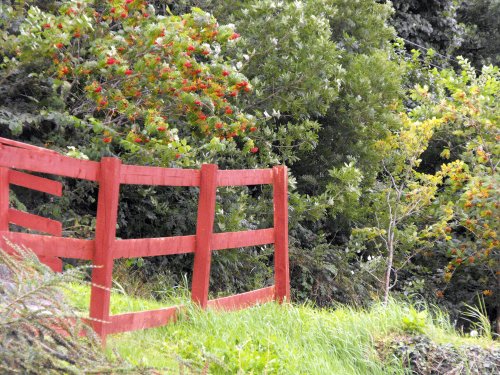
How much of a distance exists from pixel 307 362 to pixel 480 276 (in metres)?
7.97

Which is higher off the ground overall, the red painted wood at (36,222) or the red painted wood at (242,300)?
the red painted wood at (36,222)

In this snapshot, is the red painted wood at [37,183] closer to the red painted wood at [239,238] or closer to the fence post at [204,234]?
the fence post at [204,234]

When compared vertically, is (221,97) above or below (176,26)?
below

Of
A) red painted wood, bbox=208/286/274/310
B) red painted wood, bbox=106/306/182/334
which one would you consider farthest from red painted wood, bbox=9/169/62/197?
red painted wood, bbox=208/286/274/310

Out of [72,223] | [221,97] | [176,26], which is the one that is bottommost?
Answer: [72,223]

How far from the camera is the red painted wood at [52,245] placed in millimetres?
4980

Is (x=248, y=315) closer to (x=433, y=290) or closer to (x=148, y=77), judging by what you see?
(x=148, y=77)

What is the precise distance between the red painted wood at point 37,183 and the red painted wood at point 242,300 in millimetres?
1532

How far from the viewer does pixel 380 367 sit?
19.6 ft

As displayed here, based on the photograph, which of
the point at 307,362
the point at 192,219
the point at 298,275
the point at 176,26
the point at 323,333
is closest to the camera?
the point at 307,362

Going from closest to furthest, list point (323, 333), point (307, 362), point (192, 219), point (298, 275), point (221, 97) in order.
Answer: point (307, 362) → point (323, 333) → point (221, 97) → point (192, 219) → point (298, 275)

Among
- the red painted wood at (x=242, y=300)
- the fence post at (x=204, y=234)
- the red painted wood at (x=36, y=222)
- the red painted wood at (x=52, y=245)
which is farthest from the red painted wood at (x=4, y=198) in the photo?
the red painted wood at (x=242, y=300)

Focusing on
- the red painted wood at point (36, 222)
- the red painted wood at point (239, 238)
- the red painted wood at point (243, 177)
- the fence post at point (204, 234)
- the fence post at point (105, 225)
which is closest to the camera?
the fence post at point (105, 225)

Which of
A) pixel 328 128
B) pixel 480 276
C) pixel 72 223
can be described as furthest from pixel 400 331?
pixel 480 276
